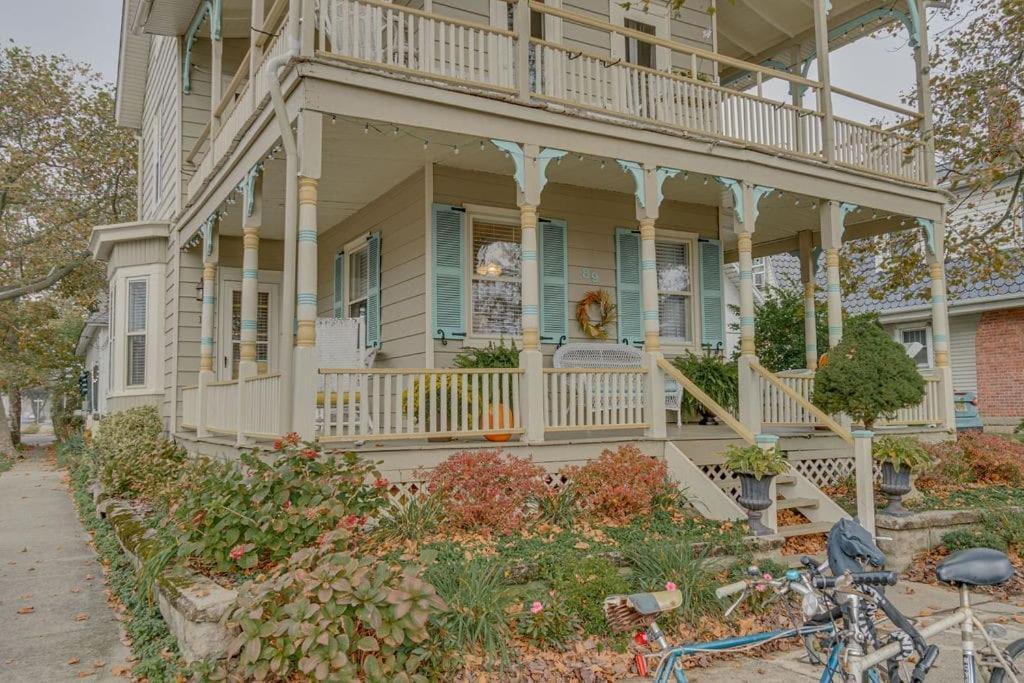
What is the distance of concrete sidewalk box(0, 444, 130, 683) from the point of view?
4523 mm

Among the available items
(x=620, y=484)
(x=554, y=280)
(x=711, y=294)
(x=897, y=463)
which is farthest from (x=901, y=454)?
(x=711, y=294)

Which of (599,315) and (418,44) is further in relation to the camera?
(599,315)

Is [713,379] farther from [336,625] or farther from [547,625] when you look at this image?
[336,625]

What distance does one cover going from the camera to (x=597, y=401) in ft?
24.2

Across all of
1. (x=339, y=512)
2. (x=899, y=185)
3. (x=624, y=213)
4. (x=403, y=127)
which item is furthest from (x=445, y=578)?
(x=899, y=185)

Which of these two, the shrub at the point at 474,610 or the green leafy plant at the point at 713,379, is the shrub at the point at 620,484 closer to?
the shrub at the point at 474,610

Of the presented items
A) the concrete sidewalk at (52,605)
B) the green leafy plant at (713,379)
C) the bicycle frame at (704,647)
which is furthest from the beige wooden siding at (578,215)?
the bicycle frame at (704,647)

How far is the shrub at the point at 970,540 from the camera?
258 inches

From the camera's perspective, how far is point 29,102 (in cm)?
1756

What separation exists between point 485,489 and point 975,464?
6363mm

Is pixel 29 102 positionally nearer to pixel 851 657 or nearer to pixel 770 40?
pixel 770 40

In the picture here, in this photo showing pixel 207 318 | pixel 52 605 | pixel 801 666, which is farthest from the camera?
pixel 207 318

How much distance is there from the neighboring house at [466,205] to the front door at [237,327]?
42mm

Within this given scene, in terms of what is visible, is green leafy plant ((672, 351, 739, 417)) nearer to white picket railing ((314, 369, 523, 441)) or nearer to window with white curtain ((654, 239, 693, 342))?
window with white curtain ((654, 239, 693, 342))
